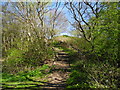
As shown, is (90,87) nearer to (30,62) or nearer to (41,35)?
(30,62)

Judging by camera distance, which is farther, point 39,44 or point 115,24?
point 39,44

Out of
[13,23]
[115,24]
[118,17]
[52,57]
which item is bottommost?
[52,57]

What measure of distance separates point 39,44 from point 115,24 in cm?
571

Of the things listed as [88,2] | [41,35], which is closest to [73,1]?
[88,2]

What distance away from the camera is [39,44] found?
8.24 m

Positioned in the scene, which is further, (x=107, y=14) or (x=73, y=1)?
(x=73, y=1)

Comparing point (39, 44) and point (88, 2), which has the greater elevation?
point (88, 2)

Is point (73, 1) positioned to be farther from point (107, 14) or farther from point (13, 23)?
point (13, 23)

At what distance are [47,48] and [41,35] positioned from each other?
1.19m

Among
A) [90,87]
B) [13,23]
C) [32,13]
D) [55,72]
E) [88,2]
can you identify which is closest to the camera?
[90,87]

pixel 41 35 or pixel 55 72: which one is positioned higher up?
pixel 41 35

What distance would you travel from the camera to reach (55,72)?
6.15m

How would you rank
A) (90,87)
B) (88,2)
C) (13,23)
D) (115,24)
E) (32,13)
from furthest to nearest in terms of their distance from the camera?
1. (13,23)
2. (32,13)
3. (88,2)
4. (115,24)
5. (90,87)

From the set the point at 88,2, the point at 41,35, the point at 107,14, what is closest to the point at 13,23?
the point at 41,35
